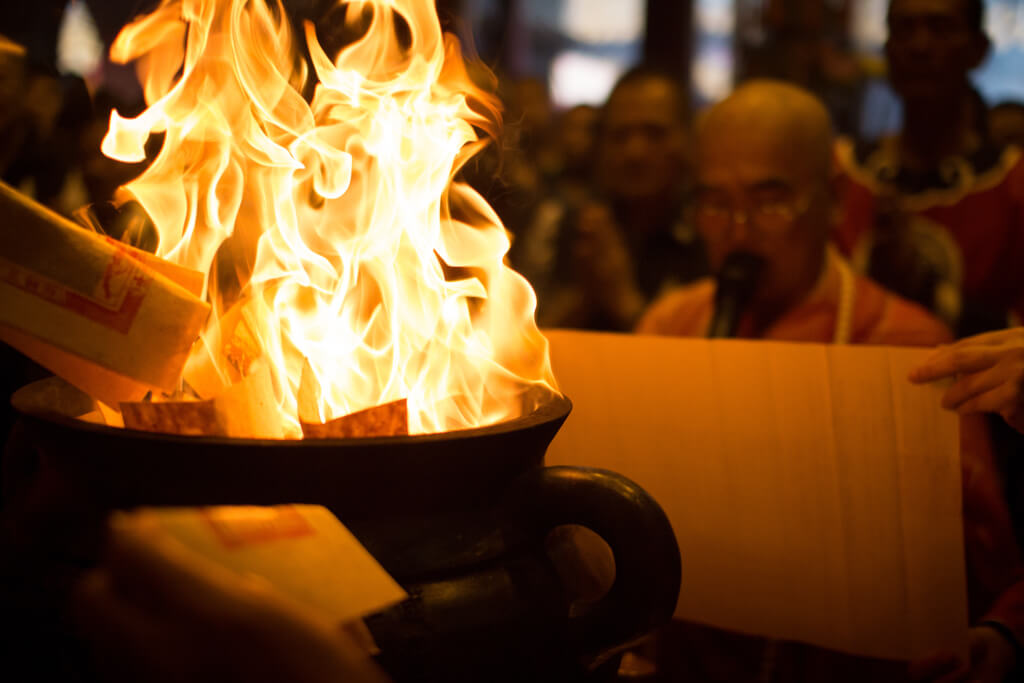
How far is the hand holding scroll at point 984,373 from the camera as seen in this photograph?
1.49 metres

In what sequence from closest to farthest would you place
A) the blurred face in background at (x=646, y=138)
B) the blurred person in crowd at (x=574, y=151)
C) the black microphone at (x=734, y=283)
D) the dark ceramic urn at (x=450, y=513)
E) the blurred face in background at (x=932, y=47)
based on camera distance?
1. the dark ceramic urn at (x=450, y=513)
2. the black microphone at (x=734, y=283)
3. the blurred face in background at (x=932, y=47)
4. the blurred face in background at (x=646, y=138)
5. the blurred person in crowd at (x=574, y=151)

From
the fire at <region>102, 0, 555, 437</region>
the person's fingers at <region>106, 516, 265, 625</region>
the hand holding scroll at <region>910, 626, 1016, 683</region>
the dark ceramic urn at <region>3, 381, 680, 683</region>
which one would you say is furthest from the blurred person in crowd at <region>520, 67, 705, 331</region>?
the person's fingers at <region>106, 516, 265, 625</region>

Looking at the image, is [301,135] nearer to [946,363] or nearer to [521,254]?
[946,363]

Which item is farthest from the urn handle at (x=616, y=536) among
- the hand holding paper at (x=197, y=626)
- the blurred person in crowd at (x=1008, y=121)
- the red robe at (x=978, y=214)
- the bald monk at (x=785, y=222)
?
the blurred person in crowd at (x=1008, y=121)

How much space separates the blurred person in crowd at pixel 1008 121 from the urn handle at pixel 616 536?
353 centimetres

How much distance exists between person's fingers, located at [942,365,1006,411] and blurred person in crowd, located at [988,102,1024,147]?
2.81m

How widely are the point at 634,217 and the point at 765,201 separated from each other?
886 mm

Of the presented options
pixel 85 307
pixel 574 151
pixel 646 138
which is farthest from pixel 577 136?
pixel 85 307

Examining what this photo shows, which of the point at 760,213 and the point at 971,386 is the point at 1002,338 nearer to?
the point at 971,386

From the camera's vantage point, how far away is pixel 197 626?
718 millimetres

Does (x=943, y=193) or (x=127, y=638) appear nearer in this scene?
(x=127, y=638)

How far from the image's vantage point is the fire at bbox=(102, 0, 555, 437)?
1535 millimetres

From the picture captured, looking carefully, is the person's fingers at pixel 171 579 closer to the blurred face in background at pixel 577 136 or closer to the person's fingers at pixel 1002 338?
the person's fingers at pixel 1002 338

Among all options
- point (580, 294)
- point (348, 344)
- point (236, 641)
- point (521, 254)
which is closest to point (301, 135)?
point (348, 344)
